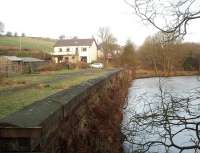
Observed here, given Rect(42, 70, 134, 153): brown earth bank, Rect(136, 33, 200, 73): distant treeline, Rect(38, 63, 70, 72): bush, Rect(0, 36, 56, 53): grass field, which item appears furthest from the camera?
Rect(0, 36, 56, 53): grass field

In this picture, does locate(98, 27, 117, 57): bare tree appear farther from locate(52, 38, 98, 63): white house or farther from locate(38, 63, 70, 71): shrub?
locate(38, 63, 70, 71): shrub

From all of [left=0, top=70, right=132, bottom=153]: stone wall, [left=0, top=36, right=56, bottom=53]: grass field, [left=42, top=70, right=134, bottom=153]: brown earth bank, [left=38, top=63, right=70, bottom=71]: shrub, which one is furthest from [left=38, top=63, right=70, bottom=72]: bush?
[left=0, top=70, right=132, bottom=153]: stone wall

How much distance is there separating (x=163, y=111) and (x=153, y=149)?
25.4 ft

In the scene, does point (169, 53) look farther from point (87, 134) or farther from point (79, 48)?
point (79, 48)

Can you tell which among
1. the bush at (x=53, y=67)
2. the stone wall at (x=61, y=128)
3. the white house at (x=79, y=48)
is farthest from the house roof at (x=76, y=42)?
the stone wall at (x=61, y=128)

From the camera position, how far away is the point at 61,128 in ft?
25.6

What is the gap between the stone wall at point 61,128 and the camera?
18.1ft

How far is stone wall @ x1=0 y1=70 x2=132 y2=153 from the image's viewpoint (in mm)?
5504

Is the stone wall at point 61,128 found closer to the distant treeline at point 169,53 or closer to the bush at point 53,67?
the distant treeline at point 169,53

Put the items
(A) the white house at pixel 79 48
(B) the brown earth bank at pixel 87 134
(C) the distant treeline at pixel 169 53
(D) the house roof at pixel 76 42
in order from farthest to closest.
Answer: (D) the house roof at pixel 76 42, (A) the white house at pixel 79 48, (C) the distant treeline at pixel 169 53, (B) the brown earth bank at pixel 87 134

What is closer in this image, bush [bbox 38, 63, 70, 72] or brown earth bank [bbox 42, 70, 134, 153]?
brown earth bank [bbox 42, 70, 134, 153]

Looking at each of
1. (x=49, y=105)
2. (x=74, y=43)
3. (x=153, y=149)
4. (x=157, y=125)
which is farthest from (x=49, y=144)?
(x=74, y=43)

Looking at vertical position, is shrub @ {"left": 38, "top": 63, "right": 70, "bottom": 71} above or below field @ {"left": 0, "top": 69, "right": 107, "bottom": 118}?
above

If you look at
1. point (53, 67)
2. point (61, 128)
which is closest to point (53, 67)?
point (53, 67)
